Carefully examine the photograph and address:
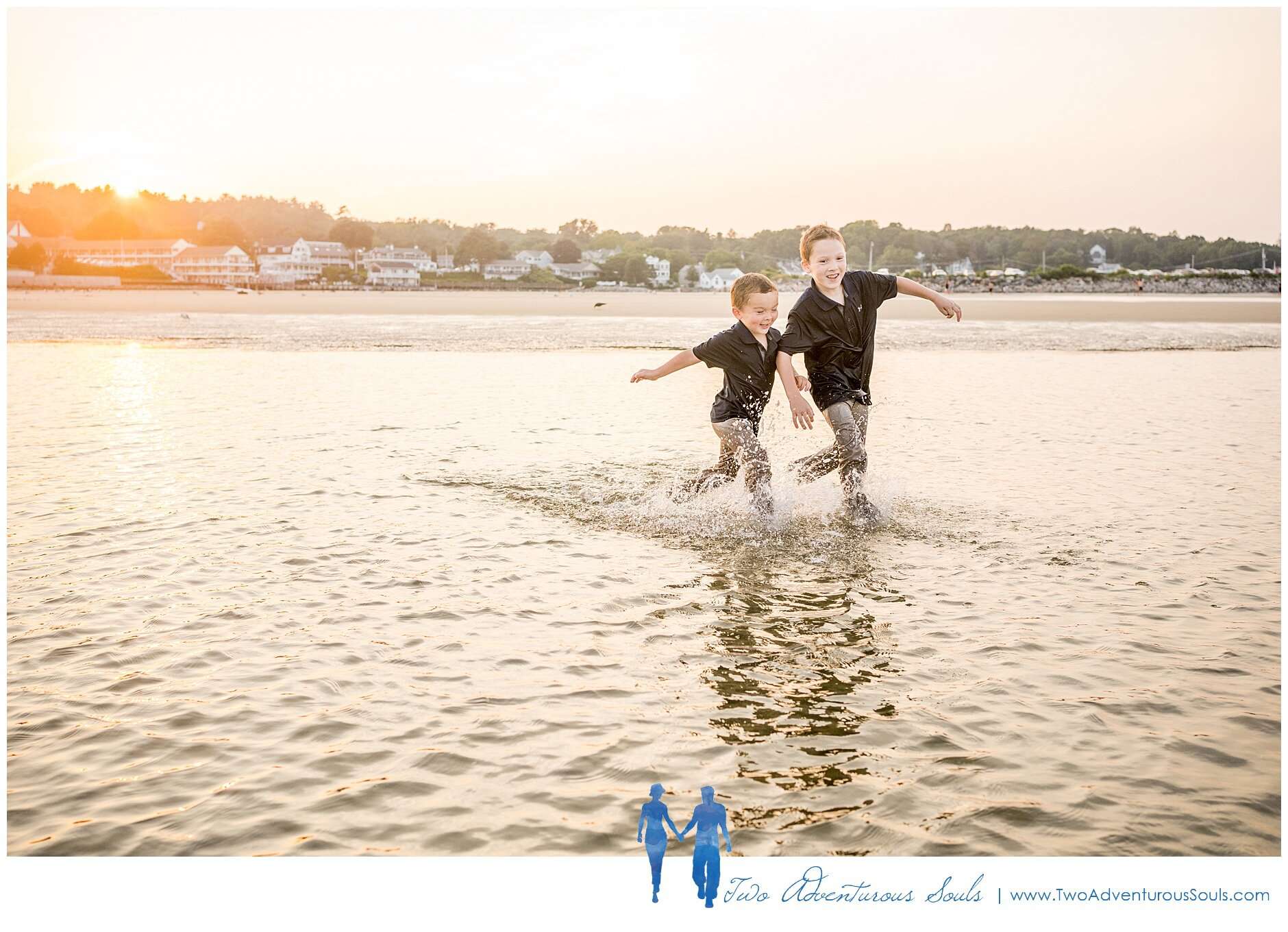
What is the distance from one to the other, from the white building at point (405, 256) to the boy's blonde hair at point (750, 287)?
13079 cm

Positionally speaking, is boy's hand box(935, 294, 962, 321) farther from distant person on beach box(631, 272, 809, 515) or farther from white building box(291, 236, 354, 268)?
white building box(291, 236, 354, 268)

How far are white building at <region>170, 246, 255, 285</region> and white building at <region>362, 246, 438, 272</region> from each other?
19993mm

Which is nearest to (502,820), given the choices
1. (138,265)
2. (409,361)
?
(409,361)

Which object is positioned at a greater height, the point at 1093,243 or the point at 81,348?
the point at 1093,243

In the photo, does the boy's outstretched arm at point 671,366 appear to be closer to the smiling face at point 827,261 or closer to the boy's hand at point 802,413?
the boy's hand at point 802,413

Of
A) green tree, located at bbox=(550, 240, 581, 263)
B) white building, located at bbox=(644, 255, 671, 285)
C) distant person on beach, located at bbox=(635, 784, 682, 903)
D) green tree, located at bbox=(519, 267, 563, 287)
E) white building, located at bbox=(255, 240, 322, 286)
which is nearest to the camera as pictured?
distant person on beach, located at bbox=(635, 784, 682, 903)

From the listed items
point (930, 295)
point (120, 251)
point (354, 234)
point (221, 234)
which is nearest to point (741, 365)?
point (930, 295)

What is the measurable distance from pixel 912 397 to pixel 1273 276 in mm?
53440

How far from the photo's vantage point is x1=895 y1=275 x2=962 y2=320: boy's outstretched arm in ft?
24.1

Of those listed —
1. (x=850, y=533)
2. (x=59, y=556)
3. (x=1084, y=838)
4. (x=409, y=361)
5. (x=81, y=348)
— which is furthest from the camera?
(x=81, y=348)

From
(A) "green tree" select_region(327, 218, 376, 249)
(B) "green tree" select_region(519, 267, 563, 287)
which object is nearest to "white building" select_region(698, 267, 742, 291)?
(B) "green tree" select_region(519, 267, 563, 287)

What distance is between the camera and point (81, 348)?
2244cm

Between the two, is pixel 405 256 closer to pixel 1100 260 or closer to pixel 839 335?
pixel 1100 260

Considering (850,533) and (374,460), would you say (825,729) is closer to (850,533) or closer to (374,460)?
(850,533)
